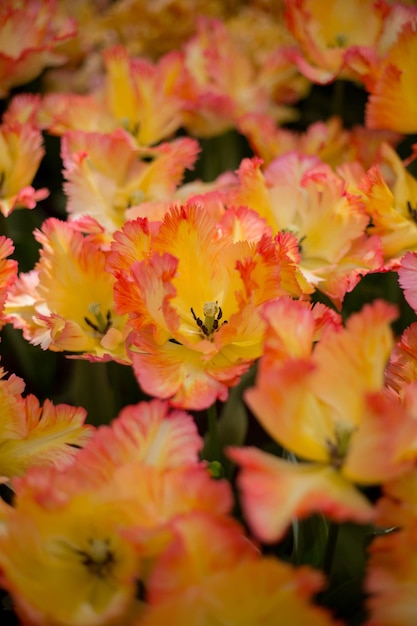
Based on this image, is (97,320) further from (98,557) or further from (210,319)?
(98,557)

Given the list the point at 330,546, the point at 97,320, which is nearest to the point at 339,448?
the point at 330,546

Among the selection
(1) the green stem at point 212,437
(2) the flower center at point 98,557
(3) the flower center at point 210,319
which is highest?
(3) the flower center at point 210,319

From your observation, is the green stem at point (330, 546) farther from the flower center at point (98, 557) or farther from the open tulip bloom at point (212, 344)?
the flower center at point (98, 557)

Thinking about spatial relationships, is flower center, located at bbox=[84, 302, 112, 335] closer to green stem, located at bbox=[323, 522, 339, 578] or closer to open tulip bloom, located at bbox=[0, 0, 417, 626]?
open tulip bloom, located at bbox=[0, 0, 417, 626]

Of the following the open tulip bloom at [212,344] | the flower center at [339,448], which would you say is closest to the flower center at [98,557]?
the open tulip bloom at [212,344]

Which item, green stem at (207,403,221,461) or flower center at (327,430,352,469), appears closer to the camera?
flower center at (327,430,352,469)

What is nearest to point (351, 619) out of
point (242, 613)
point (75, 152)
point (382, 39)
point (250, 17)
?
point (242, 613)

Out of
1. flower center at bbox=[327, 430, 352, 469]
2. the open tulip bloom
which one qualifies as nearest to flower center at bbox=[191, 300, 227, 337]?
the open tulip bloom

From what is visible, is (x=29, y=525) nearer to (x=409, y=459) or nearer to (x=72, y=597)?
(x=72, y=597)
